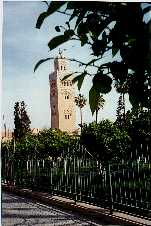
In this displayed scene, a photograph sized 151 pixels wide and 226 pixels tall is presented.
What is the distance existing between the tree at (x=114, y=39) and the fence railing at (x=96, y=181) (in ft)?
9.96

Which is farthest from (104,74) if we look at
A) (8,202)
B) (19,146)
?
(19,146)

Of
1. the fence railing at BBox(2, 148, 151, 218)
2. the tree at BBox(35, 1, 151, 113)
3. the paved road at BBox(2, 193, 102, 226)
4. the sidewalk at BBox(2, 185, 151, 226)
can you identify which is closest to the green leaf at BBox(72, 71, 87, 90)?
the tree at BBox(35, 1, 151, 113)

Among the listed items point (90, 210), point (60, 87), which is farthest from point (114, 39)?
point (90, 210)

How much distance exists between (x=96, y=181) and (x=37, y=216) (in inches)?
45.0

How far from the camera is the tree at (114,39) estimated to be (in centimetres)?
112

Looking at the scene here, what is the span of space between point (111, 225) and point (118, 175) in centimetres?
82

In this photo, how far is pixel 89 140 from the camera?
15617mm

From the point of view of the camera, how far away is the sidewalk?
5.63 m

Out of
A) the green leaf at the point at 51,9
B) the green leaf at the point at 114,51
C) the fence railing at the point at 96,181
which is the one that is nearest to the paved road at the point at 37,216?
the fence railing at the point at 96,181

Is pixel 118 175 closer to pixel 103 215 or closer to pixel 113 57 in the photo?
pixel 103 215

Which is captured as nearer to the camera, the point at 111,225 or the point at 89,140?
the point at 111,225

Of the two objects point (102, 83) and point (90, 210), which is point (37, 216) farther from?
point (102, 83)

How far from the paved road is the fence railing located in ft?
1.56

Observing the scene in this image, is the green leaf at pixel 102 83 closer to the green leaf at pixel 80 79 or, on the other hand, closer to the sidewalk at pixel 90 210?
the green leaf at pixel 80 79
